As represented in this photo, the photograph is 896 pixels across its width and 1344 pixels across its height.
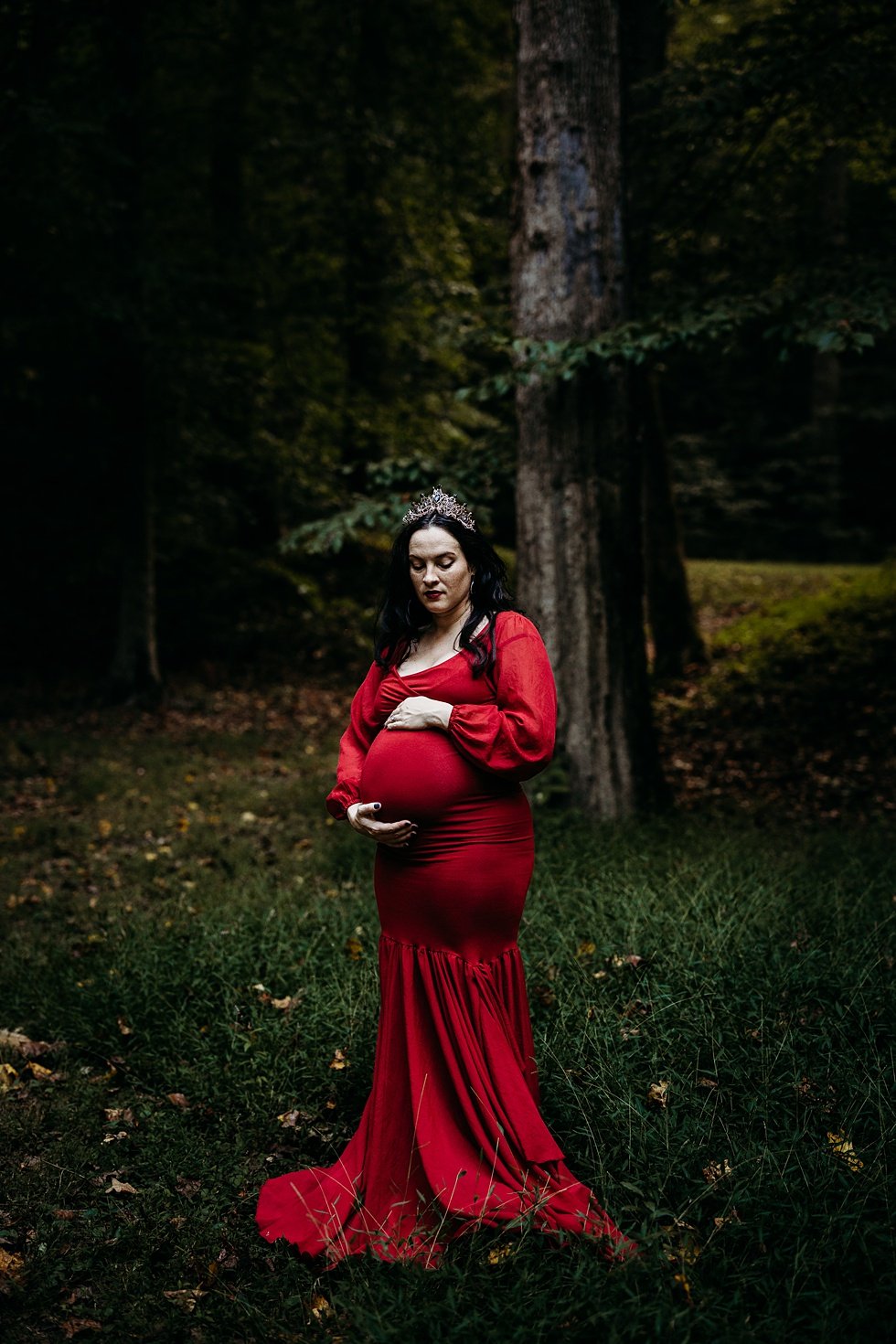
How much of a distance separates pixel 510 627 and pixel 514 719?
32cm

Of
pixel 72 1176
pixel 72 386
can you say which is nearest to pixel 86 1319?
pixel 72 1176

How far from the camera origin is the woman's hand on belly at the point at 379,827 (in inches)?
115

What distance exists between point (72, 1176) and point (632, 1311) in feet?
6.94

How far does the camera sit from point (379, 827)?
2938 millimetres

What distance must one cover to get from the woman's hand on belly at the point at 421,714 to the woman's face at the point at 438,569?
0.30 metres

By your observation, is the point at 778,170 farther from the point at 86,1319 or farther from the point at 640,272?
the point at 86,1319

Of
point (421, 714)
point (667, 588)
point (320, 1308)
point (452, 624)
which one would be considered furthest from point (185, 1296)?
point (667, 588)

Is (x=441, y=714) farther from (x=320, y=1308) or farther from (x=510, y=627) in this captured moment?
(x=320, y=1308)

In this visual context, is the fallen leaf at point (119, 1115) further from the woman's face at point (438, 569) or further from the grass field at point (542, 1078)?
the woman's face at point (438, 569)

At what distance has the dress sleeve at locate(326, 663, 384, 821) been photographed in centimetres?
317

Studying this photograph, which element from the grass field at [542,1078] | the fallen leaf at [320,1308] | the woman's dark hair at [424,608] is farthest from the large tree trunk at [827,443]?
the fallen leaf at [320,1308]

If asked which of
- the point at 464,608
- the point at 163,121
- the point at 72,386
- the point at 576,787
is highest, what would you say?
the point at 163,121

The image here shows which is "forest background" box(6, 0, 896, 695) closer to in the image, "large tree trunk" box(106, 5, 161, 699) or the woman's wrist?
"large tree trunk" box(106, 5, 161, 699)

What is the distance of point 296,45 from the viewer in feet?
45.9
